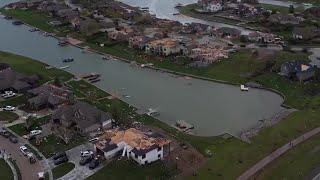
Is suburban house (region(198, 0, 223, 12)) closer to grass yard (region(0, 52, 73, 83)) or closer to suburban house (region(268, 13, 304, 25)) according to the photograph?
suburban house (region(268, 13, 304, 25))

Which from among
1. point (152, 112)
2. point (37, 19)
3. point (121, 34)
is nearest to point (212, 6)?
point (121, 34)

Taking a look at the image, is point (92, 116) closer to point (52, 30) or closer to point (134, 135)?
point (134, 135)

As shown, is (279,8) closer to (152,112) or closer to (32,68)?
(32,68)

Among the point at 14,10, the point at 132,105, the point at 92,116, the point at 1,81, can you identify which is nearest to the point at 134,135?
the point at 92,116

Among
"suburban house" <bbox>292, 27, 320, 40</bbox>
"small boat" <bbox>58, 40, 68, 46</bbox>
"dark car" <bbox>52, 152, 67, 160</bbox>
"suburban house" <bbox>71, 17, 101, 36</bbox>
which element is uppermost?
"suburban house" <bbox>292, 27, 320, 40</bbox>

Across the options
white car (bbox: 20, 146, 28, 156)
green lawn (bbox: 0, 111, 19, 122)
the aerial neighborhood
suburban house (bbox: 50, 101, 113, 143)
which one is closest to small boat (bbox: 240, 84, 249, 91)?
the aerial neighborhood
